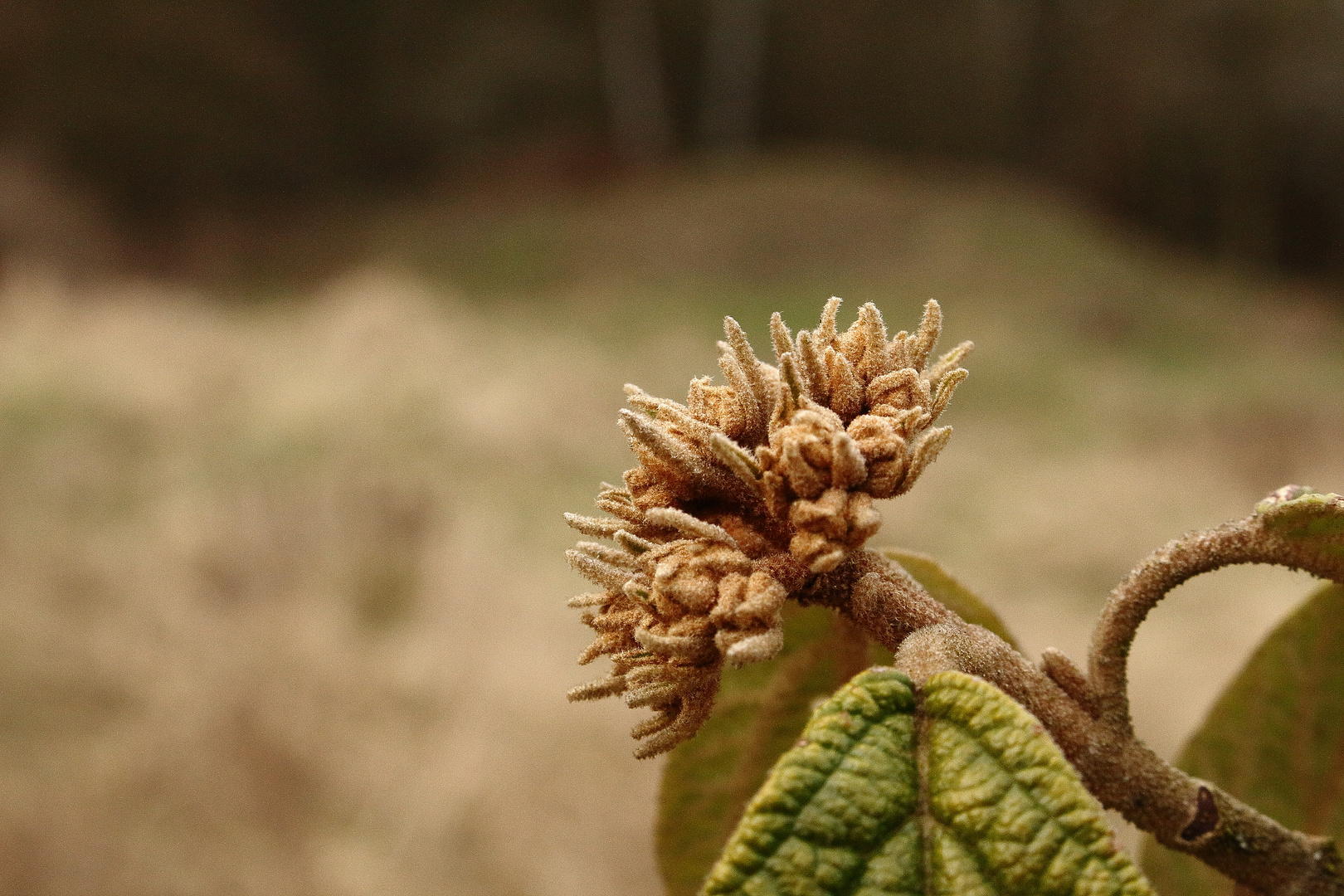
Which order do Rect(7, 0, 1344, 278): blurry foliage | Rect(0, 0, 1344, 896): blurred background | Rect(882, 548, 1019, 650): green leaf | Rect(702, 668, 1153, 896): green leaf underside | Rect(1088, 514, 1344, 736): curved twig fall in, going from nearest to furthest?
Rect(702, 668, 1153, 896): green leaf underside < Rect(1088, 514, 1344, 736): curved twig < Rect(882, 548, 1019, 650): green leaf < Rect(0, 0, 1344, 896): blurred background < Rect(7, 0, 1344, 278): blurry foliage

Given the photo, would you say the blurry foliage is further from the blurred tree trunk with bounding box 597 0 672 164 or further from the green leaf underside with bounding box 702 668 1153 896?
the green leaf underside with bounding box 702 668 1153 896

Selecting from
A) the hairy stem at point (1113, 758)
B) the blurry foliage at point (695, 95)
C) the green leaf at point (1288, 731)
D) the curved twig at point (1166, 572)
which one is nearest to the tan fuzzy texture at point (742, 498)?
the hairy stem at point (1113, 758)

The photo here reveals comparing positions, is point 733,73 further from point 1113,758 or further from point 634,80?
point 1113,758

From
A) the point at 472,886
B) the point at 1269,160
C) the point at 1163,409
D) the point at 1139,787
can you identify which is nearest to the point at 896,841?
the point at 1139,787

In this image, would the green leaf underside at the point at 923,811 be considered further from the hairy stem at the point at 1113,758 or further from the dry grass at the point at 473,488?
the dry grass at the point at 473,488

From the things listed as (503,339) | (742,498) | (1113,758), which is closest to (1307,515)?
(1113,758)

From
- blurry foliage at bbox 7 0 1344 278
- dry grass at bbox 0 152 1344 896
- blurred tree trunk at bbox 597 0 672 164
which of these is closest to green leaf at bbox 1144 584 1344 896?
dry grass at bbox 0 152 1344 896
